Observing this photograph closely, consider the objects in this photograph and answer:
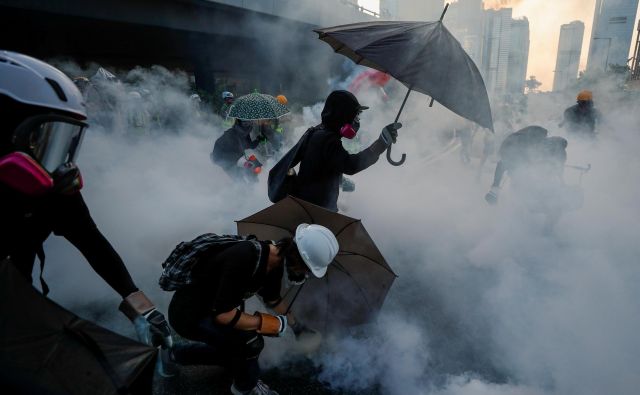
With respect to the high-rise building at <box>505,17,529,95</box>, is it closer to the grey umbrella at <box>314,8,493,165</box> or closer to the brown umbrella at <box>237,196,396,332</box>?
the grey umbrella at <box>314,8,493,165</box>

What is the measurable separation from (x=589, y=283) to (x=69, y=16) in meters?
12.8

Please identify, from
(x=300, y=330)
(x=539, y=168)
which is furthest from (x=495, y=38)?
(x=300, y=330)

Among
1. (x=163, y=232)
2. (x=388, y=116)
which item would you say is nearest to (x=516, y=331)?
(x=163, y=232)

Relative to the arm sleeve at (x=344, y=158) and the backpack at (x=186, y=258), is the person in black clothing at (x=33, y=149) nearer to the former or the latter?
the backpack at (x=186, y=258)

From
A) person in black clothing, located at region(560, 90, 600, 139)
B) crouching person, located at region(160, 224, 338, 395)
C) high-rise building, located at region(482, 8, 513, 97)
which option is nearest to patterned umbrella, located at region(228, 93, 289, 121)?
crouching person, located at region(160, 224, 338, 395)

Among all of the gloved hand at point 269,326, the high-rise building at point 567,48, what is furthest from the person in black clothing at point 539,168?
the high-rise building at point 567,48

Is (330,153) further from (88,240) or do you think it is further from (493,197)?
(493,197)

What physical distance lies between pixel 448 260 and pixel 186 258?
3042 millimetres

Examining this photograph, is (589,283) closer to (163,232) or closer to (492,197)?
(492,197)

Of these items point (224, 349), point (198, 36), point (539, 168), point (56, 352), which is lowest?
point (224, 349)

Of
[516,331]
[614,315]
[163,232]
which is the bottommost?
[163,232]

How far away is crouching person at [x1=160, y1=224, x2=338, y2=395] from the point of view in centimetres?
181

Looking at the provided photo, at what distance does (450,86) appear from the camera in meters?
2.81

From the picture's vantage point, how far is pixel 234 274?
1772mm
